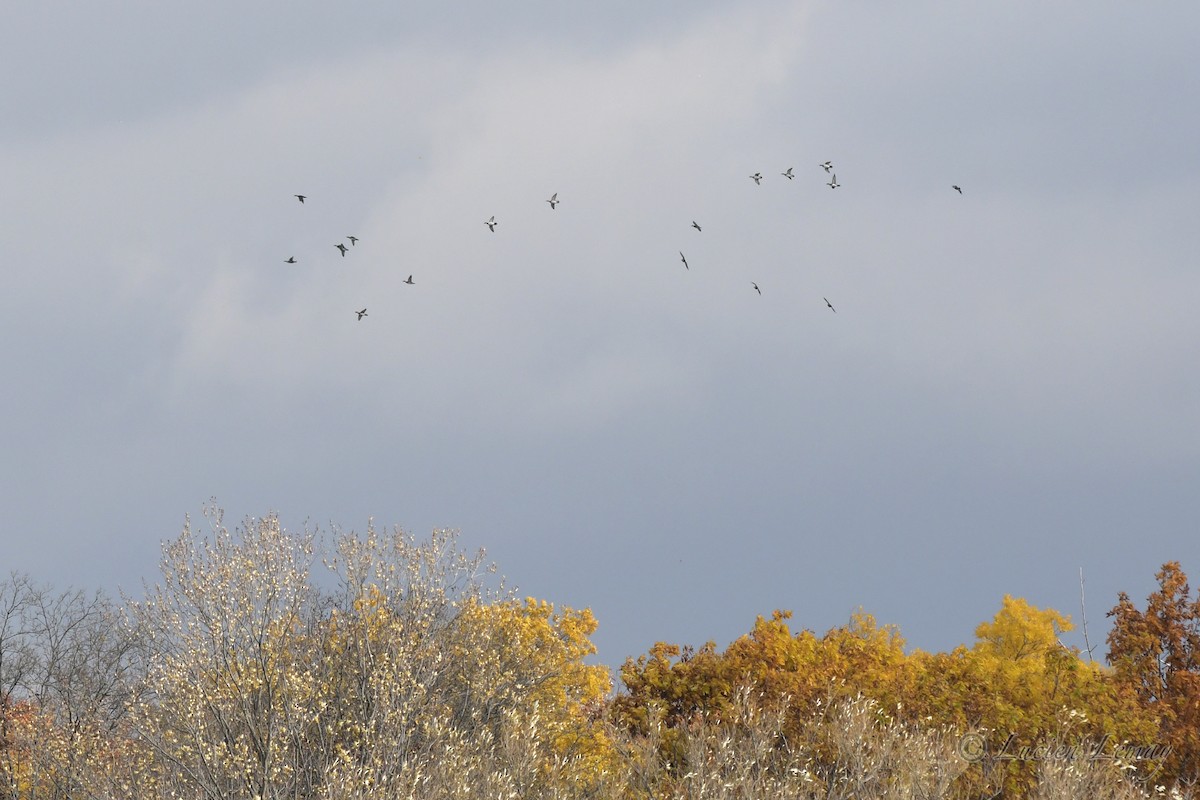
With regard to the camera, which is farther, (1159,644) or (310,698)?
(1159,644)

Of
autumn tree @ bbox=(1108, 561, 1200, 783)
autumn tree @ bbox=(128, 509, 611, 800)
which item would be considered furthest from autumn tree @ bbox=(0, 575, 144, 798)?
autumn tree @ bbox=(1108, 561, 1200, 783)

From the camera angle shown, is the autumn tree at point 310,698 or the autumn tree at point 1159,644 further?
the autumn tree at point 1159,644

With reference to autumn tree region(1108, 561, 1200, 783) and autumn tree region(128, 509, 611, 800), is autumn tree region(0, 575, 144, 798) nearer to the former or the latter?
autumn tree region(128, 509, 611, 800)

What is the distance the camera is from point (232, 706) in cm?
3403

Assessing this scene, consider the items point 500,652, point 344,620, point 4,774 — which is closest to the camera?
point 344,620

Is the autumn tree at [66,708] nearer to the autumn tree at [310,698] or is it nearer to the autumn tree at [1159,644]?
the autumn tree at [310,698]

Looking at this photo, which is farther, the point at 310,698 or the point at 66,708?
the point at 66,708

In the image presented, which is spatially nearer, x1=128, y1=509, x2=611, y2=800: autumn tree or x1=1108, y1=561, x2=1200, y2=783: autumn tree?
x1=128, y1=509, x2=611, y2=800: autumn tree

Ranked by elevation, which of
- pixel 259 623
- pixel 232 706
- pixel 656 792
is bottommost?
pixel 656 792

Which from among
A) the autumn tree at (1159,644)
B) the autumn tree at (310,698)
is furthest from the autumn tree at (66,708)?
the autumn tree at (1159,644)

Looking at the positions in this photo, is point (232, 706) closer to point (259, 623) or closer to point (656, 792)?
point (259, 623)

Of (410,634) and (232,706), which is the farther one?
(410,634)

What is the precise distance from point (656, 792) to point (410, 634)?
371 inches

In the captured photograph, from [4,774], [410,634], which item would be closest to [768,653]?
[410,634]
